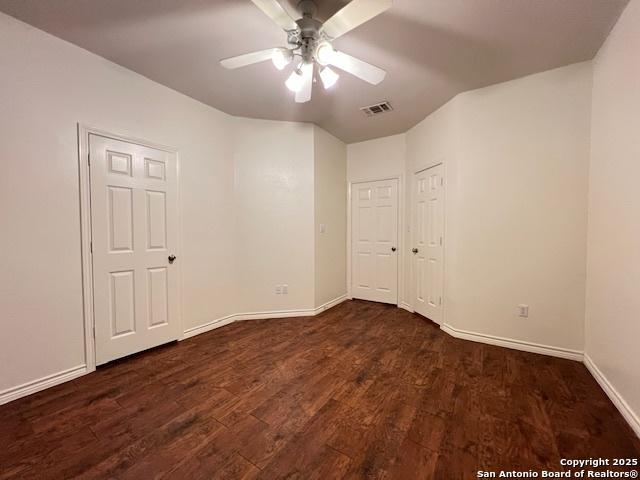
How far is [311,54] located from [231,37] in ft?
2.26

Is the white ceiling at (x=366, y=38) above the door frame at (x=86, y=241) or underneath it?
above

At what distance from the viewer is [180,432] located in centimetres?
152

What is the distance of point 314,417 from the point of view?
1.63 metres

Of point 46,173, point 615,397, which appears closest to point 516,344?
point 615,397

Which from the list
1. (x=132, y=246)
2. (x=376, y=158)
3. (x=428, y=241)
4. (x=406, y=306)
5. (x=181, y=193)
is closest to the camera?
(x=132, y=246)

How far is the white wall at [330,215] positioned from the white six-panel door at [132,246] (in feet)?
5.75

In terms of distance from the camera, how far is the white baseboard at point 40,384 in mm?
1784

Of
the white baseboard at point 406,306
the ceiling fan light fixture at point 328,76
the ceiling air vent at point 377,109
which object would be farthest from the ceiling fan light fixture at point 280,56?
the white baseboard at point 406,306

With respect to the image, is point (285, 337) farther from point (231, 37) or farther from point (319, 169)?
point (231, 37)

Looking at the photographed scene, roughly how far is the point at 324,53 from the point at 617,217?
224 cm

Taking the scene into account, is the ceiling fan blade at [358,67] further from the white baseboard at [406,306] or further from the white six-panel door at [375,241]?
the white baseboard at [406,306]

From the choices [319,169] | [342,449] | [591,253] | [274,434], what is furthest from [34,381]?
[591,253]

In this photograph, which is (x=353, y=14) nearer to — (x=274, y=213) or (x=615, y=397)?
(x=274, y=213)

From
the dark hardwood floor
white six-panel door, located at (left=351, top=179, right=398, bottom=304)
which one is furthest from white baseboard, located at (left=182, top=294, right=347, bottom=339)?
white six-panel door, located at (left=351, top=179, right=398, bottom=304)
